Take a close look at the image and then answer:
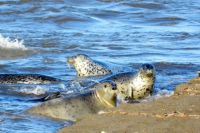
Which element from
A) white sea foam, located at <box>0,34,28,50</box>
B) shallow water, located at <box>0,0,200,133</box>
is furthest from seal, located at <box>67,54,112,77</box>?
white sea foam, located at <box>0,34,28,50</box>

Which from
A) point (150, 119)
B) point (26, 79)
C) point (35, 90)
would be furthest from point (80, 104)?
point (26, 79)

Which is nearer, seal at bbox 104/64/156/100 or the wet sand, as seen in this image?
the wet sand

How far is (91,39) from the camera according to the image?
52.3 ft

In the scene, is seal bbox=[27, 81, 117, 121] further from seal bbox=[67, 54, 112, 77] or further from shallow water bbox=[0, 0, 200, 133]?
seal bbox=[67, 54, 112, 77]

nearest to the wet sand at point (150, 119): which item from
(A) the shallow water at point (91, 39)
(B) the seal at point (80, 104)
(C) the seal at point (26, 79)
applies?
(A) the shallow water at point (91, 39)

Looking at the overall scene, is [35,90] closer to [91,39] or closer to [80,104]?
[80,104]

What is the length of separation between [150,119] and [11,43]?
29.9ft

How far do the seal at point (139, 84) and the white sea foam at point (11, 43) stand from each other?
518 cm

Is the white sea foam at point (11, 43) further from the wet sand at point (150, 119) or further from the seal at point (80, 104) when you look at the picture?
the wet sand at point (150, 119)

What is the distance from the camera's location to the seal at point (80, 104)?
8.08 metres

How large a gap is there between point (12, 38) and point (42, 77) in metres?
5.55

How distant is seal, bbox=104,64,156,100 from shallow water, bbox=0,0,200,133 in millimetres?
711

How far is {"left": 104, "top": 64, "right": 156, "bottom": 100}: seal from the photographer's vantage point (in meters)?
9.66

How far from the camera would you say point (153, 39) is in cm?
1598
